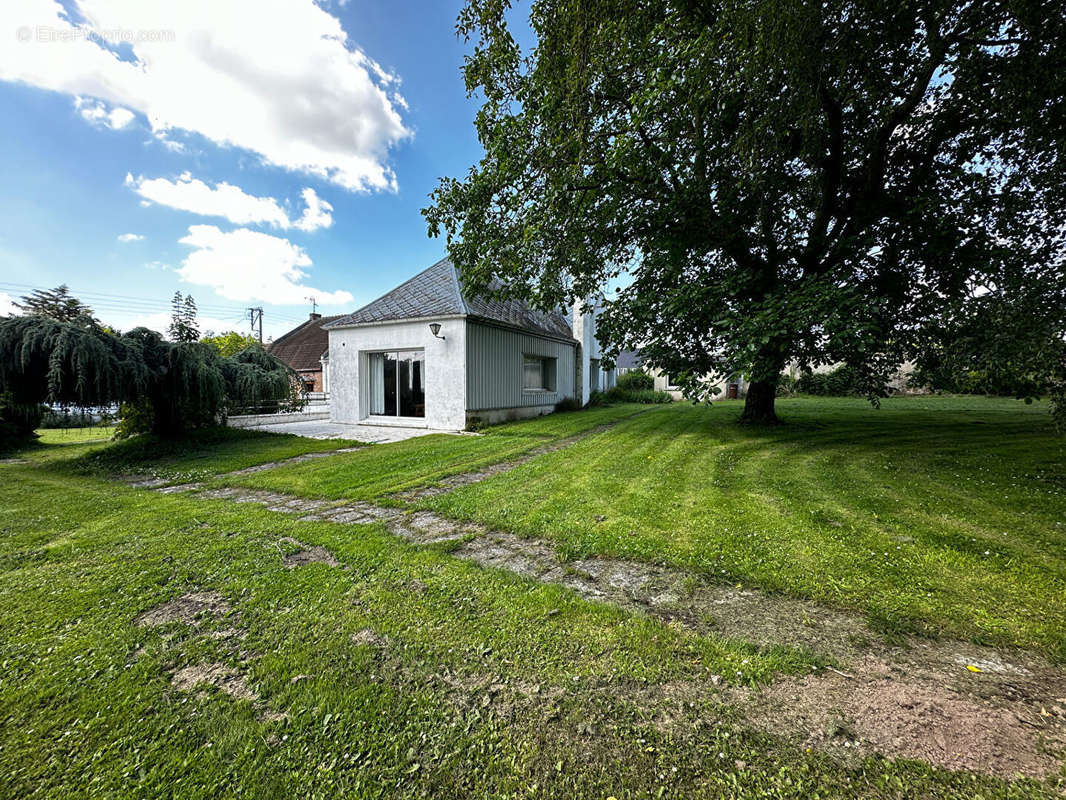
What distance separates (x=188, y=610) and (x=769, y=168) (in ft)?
32.8

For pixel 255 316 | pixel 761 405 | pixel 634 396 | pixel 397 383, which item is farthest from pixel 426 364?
pixel 255 316

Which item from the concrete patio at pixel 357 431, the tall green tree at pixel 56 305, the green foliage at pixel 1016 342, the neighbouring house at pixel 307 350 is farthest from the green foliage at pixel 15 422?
the green foliage at pixel 1016 342

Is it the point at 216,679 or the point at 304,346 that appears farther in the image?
the point at 304,346

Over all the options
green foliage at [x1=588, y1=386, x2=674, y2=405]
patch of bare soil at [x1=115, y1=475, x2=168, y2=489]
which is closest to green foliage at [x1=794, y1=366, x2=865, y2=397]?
green foliage at [x1=588, y1=386, x2=674, y2=405]

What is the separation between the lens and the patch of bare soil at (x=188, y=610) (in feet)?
7.32

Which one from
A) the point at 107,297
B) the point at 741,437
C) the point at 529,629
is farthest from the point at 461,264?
the point at 107,297

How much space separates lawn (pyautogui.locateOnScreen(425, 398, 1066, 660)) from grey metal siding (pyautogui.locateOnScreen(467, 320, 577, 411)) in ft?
16.1

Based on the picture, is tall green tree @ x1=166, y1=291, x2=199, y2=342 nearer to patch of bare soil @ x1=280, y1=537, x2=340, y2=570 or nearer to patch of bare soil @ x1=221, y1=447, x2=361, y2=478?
patch of bare soil @ x1=221, y1=447, x2=361, y2=478

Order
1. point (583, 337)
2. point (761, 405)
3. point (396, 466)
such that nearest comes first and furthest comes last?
point (396, 466) → point (761, 405) → point (583, 337)

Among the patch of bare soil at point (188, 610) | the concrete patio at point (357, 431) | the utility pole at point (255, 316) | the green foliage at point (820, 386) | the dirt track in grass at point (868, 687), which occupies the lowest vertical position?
the dirt track in grass at point (868, 687)

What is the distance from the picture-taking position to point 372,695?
1696 millimetres

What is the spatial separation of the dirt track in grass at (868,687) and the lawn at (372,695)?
0.29 ft

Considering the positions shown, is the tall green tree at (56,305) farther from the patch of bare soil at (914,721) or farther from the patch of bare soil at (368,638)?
the patch of bare soil at (914,721)

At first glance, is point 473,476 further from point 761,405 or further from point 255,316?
point 255,316
